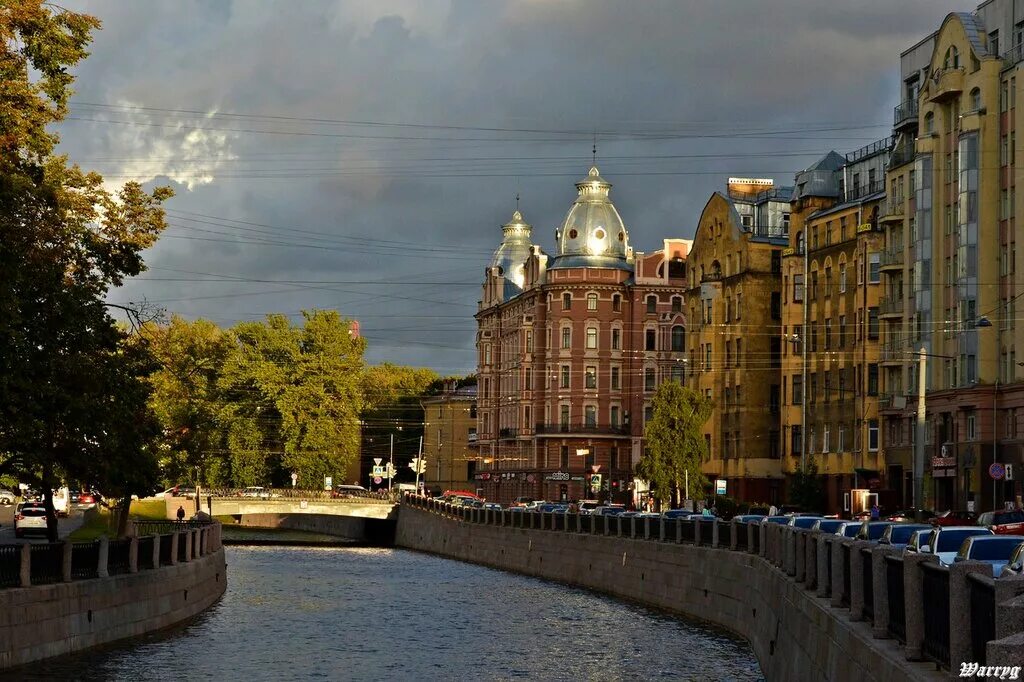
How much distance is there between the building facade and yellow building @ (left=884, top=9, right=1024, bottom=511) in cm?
9800

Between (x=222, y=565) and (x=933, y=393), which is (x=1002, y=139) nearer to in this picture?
(x=933, y=393)

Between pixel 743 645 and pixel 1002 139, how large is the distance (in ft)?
122

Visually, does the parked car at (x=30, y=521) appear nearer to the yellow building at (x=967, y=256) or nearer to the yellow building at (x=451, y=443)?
the yellow building at (x=967, y=256)

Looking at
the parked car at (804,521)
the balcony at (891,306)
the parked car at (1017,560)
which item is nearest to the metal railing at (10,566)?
the parked car at (1017,560)

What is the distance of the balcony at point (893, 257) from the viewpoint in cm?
8894

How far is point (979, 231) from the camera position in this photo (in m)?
74.7

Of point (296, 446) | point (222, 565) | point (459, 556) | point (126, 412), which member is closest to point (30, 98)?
point (126, 412)

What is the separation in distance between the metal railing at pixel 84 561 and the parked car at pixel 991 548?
1885 centimetres

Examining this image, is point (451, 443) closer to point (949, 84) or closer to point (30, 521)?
point (30, 521)

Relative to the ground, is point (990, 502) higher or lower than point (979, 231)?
lower

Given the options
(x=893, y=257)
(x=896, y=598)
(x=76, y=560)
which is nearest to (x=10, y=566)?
(x=76, y=560)

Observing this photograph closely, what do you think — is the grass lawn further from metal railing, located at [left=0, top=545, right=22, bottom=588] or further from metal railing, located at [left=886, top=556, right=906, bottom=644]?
metal railing, located at [left=886, top=556, right=906, bottom=644]

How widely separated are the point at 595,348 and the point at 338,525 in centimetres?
2655

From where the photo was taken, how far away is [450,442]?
7175 inches
